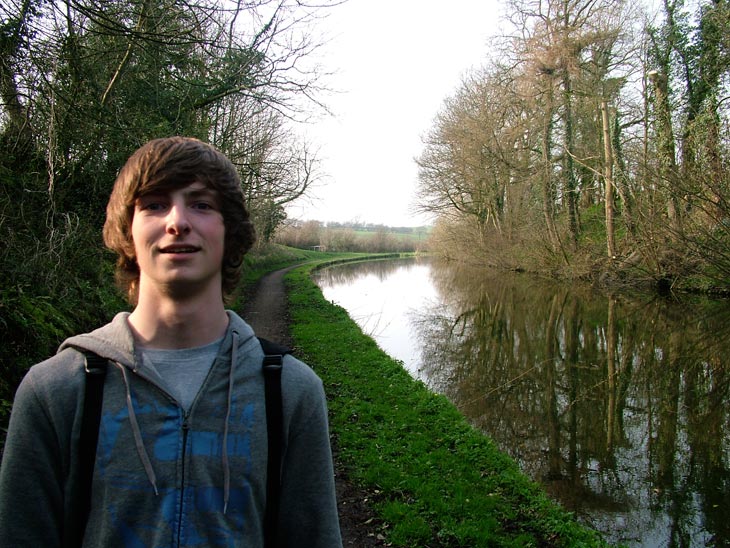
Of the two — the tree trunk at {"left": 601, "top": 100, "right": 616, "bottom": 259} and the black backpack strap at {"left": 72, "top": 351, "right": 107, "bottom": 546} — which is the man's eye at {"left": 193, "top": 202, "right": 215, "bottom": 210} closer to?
the black backpack strap at {"left": 72, "top": 351, "right": 107, "bottom": 546}

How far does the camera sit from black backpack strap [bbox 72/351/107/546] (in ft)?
4.00

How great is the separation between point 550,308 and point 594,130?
42.5ft

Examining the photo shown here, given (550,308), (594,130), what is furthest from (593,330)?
(594,130)

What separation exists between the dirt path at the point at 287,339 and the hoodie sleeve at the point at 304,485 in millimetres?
3320

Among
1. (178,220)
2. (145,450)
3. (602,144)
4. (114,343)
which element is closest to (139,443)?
(145,450)

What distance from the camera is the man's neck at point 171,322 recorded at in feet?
4.53

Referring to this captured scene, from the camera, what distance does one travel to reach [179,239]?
4.51 feet

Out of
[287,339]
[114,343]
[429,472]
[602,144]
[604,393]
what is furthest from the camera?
[602,144]

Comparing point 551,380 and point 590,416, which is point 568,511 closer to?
point 590,416

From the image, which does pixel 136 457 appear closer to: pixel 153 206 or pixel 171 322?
pixel 171 322

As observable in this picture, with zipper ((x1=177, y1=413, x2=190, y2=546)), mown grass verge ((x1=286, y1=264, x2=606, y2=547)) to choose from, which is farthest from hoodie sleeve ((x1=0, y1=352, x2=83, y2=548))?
mown grass verge ((x1=286, y1=264, x2=606, y2=547))

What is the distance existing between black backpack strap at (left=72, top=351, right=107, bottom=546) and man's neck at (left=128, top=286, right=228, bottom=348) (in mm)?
147

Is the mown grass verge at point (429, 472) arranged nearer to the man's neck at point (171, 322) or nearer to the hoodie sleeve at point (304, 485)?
the hoodie sleeve at point (304, 485)

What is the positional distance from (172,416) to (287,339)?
1133cm
